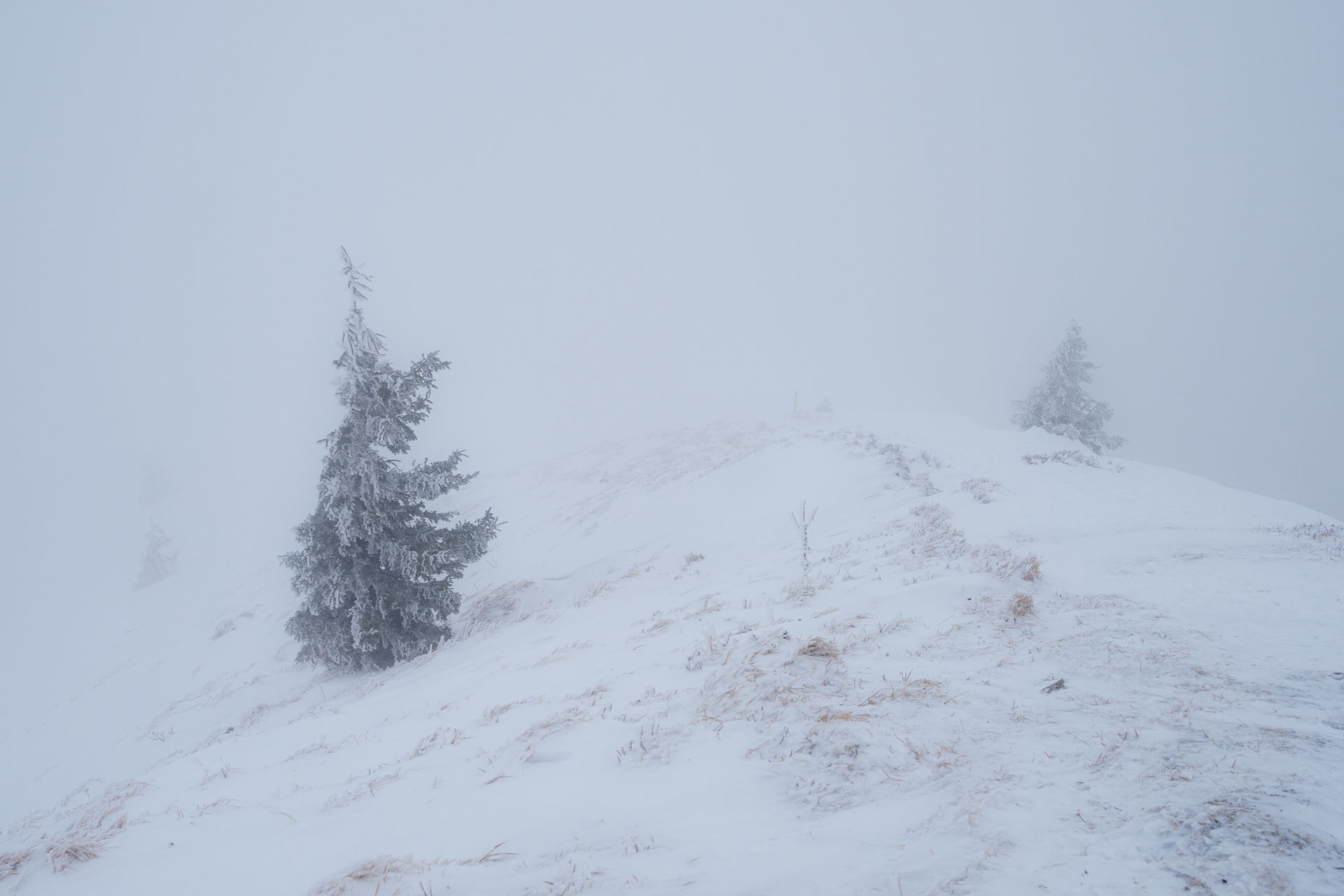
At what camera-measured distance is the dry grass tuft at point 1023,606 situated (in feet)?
20.1

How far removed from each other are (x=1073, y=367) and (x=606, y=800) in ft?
123

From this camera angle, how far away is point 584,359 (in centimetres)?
15938

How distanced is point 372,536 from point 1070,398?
35.6 meters

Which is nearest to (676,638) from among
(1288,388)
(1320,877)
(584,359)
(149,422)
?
(1320,877)

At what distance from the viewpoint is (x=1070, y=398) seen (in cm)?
3262

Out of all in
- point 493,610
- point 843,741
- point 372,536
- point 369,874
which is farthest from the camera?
point 493,610

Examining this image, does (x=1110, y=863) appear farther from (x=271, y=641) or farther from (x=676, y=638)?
(x=271, y=641)

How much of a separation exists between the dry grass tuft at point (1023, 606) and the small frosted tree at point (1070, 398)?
3111 cm

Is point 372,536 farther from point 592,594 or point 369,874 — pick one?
point 369,874

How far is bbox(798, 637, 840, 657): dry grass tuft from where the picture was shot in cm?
532

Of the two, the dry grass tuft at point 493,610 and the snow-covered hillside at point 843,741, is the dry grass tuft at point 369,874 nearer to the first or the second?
the snow-covered hillside at point 843,741

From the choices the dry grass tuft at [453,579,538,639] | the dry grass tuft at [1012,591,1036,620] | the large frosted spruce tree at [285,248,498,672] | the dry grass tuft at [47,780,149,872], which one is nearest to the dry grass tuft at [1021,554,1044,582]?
the dry grass tuft at [1012,591,1036,620]

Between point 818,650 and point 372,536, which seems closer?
point 818,650

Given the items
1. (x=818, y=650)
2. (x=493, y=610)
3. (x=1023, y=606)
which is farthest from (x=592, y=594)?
(x=1023, y=606)
